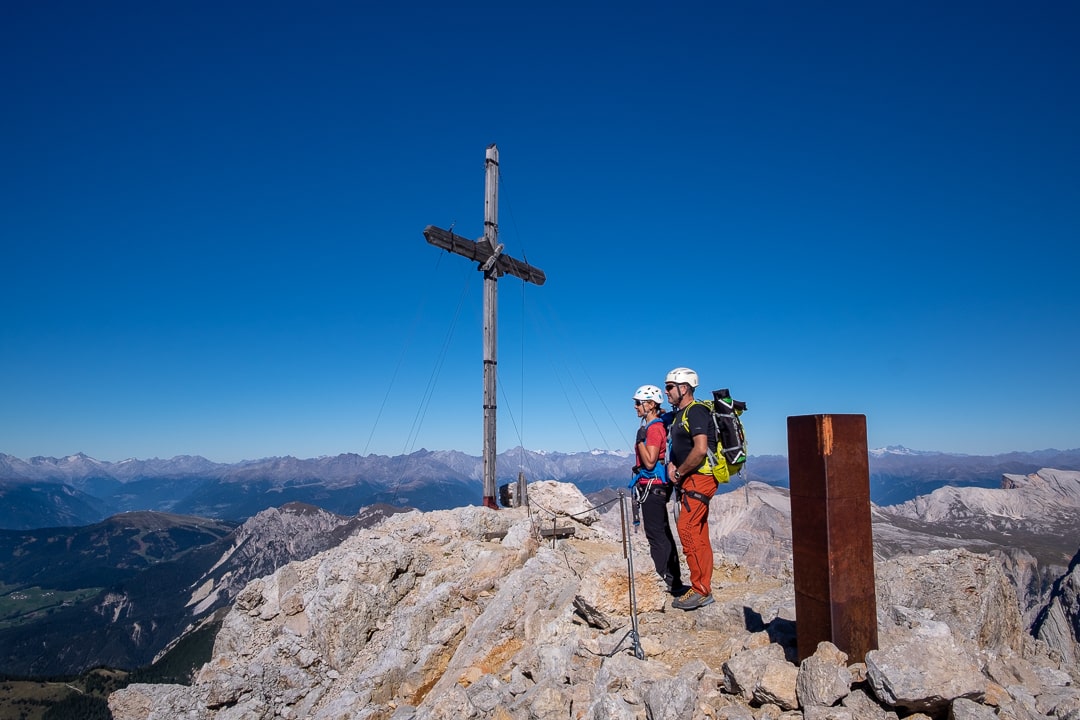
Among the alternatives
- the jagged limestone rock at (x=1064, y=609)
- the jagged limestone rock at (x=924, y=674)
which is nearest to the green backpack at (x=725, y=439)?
the jagged limestone rock at (x=924, y=674)

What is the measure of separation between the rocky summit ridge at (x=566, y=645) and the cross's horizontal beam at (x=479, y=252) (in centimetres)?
722

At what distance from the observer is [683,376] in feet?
26.7

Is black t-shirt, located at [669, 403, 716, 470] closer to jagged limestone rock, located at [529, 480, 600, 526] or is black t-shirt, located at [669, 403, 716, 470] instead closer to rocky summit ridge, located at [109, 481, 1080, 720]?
rocky summit ridge, located at [109, 481, 1080, 720]

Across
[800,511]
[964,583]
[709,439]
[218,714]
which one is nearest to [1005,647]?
[964,583]

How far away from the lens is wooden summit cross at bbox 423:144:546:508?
51.9 feet

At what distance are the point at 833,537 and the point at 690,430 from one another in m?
2.56

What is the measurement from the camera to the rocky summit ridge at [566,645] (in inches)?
185

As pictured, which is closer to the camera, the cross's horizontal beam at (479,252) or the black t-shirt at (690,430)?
the black t-shirt at (690,430)

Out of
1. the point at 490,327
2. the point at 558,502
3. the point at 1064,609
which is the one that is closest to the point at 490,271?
the point at 490,327

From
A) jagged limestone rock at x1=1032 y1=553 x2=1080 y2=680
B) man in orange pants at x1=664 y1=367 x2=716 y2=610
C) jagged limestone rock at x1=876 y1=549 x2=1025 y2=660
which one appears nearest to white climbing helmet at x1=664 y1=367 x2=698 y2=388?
man in orange pants at x1=664 y1=367 x2=716 y2=610

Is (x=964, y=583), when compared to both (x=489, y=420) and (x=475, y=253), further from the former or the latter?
(x=475, y=253)

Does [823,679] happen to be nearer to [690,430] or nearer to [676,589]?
[690,430]

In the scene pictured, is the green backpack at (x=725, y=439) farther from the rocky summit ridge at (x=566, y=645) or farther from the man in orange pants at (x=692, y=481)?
the rocky summit ridge at (x=566, y=645)

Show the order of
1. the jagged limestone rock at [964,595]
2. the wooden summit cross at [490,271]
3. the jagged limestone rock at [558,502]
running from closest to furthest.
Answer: the jagged limestone rock at [964,595]
the wooden summit cross at [490,271]
the jagged limestone rock at [558,502]
